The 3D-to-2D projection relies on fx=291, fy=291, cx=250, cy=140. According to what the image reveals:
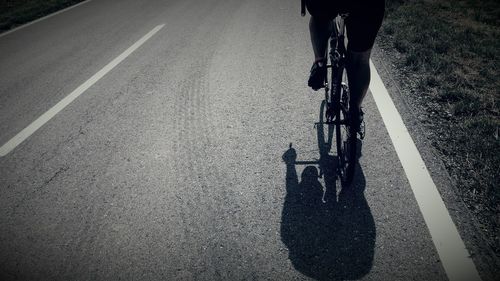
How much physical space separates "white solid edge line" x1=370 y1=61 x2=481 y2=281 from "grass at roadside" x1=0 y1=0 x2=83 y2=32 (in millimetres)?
9982

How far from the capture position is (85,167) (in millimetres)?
3137

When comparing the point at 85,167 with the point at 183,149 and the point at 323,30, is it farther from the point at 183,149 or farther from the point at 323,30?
the point at 323,30

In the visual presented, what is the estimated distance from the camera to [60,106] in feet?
13.6

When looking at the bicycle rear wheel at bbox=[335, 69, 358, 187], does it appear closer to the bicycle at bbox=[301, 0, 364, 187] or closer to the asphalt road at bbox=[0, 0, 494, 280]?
the bicycle at bbox=[301, 0, 364, 187]

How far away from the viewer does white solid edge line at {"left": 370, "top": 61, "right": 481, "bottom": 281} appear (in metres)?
1.93

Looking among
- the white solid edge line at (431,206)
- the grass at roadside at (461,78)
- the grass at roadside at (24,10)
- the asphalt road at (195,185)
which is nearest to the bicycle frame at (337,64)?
the asphalt road at (195,185)

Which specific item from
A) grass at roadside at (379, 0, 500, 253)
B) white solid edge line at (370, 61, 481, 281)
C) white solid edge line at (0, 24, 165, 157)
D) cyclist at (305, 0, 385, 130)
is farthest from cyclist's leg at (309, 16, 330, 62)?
white solid edge line at (0, 24, 165, 157)

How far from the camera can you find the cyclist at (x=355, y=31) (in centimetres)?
215

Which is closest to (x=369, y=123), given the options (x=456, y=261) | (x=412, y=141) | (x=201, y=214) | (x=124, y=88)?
(x=412, y=141)

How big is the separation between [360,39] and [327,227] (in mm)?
1512

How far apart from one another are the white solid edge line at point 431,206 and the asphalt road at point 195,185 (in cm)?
6

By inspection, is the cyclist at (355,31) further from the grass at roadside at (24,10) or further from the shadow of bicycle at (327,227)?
the grass at roadside at (24,10)

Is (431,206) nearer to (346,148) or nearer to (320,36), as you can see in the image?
(346,148)

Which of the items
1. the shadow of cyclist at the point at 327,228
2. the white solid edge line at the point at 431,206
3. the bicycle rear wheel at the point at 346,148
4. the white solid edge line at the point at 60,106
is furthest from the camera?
the white solid edge line at the point at 60,106
